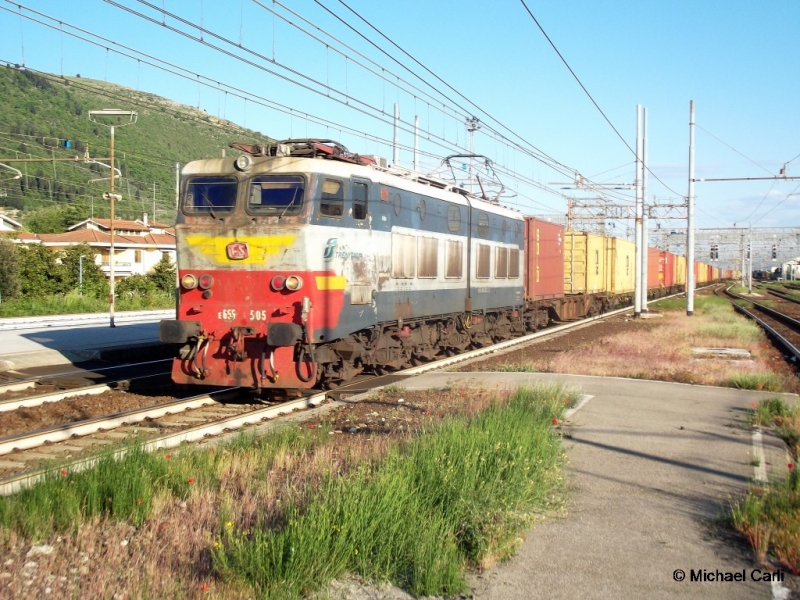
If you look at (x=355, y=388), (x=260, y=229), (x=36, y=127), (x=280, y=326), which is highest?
(x=36, y=127)

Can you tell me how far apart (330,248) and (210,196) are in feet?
7.16

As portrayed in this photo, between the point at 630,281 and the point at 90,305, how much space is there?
3017cm

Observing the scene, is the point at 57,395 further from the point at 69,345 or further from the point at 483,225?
the point at 483,225

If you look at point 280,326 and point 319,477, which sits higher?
point 280,326

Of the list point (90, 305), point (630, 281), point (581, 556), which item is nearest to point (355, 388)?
point (581, 556)

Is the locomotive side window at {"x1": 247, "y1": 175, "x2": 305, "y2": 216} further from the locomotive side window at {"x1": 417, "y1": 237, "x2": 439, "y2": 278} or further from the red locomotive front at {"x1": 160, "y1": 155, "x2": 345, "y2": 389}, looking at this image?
the locomotive side window at {"x1": 417, "y1": 237, "x2": 439, "y2": 278}

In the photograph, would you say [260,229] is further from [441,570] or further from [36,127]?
[36,127]

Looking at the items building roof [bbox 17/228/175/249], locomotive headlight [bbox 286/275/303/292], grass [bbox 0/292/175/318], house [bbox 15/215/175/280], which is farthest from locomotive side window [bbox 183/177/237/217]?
building roof [bbox 17/228/175/249]

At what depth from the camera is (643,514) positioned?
21.0 ft

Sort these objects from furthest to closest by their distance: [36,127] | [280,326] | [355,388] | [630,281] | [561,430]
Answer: [36,127] < [630,281] < [355,388] < [280,326] < [561,430]

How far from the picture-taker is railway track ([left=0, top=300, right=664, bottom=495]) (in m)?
7.42

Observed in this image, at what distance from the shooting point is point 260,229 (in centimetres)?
1188

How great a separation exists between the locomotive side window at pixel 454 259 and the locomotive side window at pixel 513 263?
14.0ft

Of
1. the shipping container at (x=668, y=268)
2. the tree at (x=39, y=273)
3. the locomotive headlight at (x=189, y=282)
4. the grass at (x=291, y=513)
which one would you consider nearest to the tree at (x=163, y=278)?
the tree at (x=39, y=273)
